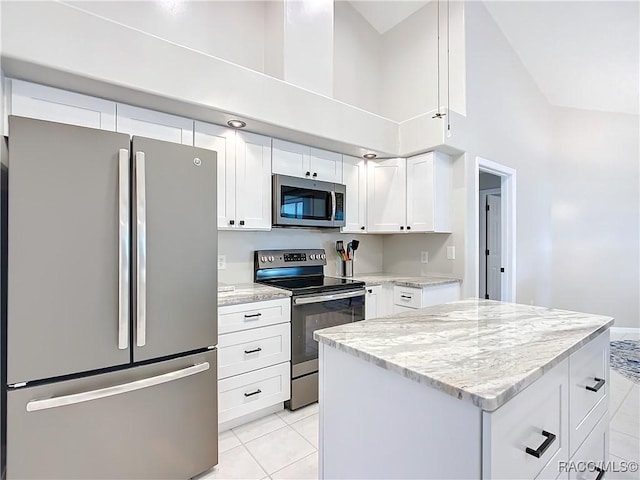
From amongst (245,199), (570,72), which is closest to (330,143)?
(245,199)

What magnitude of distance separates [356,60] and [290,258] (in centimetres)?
251

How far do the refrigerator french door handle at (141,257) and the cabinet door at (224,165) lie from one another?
88cm

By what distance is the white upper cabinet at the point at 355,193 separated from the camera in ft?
10.6

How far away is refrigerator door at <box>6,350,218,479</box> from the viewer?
1281 millimetres

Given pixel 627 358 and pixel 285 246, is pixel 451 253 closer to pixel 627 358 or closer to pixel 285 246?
pixel 285 246

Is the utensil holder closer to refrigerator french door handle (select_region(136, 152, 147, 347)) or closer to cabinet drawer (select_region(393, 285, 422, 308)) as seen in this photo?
cabinet drawer (select_region(393, 285, 422, 308))

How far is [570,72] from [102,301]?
5667 mm

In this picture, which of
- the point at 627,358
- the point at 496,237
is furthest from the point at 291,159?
the point at 627,358

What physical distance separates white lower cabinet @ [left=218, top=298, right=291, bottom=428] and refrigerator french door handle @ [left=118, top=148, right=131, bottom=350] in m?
0.64

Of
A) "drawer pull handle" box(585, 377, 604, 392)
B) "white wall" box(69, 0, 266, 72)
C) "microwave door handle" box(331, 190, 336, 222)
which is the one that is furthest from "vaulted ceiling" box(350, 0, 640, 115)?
"drawer pull handle" box(585, 377, 604, 392)

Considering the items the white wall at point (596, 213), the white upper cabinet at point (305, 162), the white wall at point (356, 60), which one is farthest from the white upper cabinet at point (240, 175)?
the white wall at point (596, 213)

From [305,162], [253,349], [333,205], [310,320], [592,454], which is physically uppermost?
[305,162]

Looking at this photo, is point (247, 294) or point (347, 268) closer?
point (247, 294)

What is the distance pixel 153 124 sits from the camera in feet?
6.97
